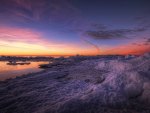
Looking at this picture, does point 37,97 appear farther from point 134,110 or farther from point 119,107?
point 134,110

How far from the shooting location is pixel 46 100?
10.6m

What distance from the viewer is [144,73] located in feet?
34.8

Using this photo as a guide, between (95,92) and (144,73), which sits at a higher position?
(144,73)

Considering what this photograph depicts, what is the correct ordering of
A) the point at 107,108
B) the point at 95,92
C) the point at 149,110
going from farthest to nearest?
the point at 95,92 < the point at 107,108 < the point at 149,110

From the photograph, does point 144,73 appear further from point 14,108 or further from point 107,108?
point 14,108

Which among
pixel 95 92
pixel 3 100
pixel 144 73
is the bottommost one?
pixel 3 100

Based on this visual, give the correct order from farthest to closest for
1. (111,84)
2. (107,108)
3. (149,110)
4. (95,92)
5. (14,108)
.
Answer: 1. (111,84)
2. (95,92)
3. (14,108)
4. (107,108)
5. (149,110)

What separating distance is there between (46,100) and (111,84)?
5.28m

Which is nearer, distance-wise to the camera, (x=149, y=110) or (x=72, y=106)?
(x=149, y=110)

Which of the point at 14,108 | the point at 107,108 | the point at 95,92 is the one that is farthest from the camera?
the point at 95,92

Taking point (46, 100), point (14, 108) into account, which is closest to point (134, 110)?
point (46, 100)

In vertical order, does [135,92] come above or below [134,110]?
above

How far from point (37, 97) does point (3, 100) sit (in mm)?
2577

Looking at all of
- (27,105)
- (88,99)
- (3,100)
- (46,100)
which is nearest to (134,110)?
(88,99)
